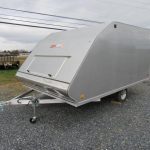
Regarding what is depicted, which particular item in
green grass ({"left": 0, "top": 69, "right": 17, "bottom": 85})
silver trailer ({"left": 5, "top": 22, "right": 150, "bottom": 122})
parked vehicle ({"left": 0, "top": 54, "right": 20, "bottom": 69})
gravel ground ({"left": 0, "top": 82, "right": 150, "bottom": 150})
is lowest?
parked vehicle ({"left": 0, "top": 54, "right": 20, "bottom": 69})

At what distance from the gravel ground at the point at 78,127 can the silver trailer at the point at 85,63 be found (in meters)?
0.46

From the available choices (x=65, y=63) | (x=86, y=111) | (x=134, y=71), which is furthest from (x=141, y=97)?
(x=65, y=63)

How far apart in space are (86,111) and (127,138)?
1632 millimetres

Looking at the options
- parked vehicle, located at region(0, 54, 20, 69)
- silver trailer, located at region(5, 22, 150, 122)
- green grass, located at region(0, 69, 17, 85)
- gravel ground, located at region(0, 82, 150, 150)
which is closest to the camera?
gravel ground, located at region(0, 82, 150, 150)

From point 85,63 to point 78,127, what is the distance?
4.89 ft

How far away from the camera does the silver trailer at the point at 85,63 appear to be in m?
3.70

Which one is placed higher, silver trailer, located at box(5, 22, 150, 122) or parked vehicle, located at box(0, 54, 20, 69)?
silver trailer, located at box(5, 22, 150, 122)

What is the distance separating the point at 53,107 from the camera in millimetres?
5312

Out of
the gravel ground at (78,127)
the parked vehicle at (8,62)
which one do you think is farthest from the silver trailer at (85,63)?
the parked vehicle at (8,62)

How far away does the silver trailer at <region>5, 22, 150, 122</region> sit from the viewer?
3696 mm

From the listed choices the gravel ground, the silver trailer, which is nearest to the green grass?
the gravel ground

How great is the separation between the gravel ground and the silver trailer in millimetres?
462

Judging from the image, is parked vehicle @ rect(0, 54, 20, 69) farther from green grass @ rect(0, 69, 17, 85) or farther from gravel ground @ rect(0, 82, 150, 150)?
gravel ground @ rect(0, 82, 150, 150)

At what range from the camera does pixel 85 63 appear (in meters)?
3.72
